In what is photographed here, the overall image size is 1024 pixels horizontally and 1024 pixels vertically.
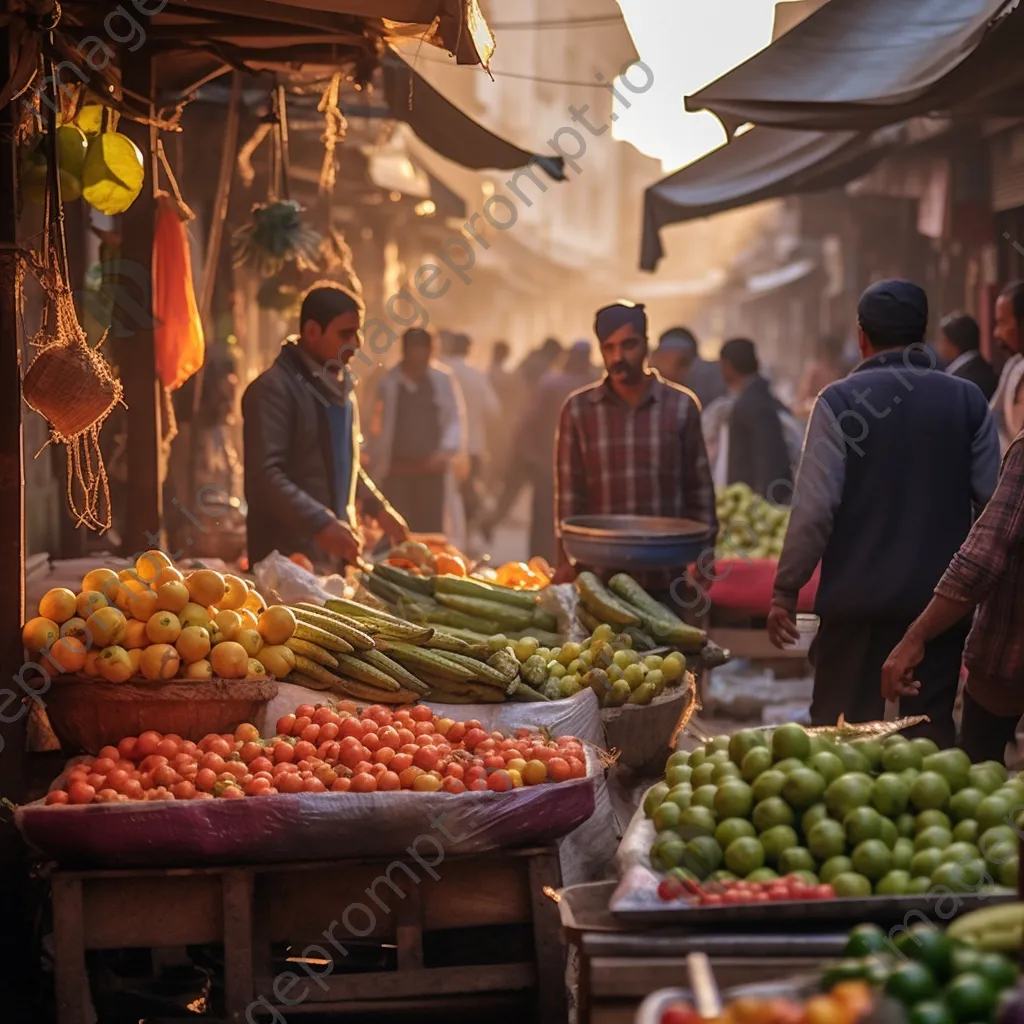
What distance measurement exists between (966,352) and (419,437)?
5.01 meters

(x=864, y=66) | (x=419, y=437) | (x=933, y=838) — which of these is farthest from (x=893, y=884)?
(x=419, y=437)

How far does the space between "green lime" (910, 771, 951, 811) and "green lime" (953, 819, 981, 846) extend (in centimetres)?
8

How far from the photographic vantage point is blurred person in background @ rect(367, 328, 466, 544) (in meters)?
12.5

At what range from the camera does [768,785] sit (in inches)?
144

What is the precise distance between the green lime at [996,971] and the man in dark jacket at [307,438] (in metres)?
4.36

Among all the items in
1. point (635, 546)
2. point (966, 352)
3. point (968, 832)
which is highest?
point (966, 352)

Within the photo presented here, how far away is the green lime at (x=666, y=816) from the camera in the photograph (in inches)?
147

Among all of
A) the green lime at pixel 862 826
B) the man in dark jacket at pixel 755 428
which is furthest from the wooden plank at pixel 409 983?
the man in dark jacket at pixel 755 428

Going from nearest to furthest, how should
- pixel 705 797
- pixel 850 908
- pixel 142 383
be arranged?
1. pixel 850 908
2. pixel 705 797
3. pixel 142 383

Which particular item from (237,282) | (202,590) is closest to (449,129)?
(237,282)

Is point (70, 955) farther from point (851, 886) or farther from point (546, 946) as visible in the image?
point (851, 886)

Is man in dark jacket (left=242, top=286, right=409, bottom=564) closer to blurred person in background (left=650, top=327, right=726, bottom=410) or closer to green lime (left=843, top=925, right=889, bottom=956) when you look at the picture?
blurred person in background (left=650, top=327, right=726, bottom=410)

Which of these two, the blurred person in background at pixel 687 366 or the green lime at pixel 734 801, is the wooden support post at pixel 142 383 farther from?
the green lime at pixel 734 801

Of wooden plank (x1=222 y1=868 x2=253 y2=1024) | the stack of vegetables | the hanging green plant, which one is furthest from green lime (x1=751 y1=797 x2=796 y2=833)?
the hanging green plant
